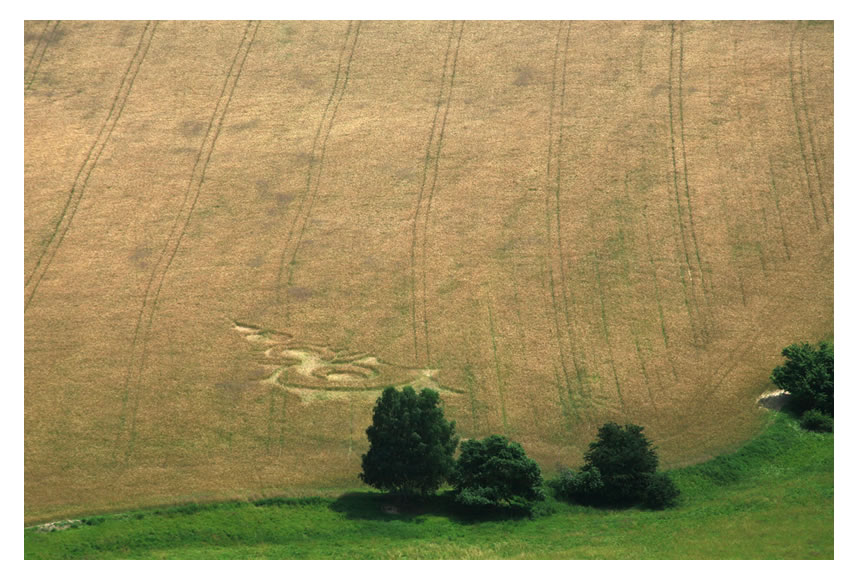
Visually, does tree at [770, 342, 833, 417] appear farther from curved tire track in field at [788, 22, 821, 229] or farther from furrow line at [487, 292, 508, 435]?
furrow line at [487, 292, 508, 435]

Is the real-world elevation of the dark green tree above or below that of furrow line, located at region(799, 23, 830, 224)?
below

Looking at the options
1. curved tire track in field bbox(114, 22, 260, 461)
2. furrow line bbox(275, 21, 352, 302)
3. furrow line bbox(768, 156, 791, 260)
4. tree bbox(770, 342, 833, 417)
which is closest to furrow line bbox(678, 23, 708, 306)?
furrow line bbox(768, 156, 791, 260)

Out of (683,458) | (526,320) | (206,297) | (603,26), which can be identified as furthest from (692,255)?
(206,297)

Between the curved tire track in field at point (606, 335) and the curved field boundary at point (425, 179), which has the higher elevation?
the curved field boundary at point (425, 179)

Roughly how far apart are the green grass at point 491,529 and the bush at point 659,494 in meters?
0.64

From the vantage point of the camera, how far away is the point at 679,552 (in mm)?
44406

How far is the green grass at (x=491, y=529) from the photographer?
1790 inches

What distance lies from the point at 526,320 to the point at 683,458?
1392 centimetres

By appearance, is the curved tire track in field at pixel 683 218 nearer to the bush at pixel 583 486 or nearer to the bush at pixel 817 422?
the bush at pixel 817 422

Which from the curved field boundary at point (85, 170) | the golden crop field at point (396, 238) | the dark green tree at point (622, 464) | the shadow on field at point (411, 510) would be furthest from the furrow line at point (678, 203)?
the curved field boundary at point (85, 170)

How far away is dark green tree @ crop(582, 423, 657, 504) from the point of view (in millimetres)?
52406

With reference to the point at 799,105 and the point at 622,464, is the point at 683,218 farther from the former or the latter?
the point at 622,464

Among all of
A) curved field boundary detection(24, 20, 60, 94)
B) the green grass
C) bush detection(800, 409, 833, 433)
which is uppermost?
curved field boundary detection(24, 20, 60, 94)

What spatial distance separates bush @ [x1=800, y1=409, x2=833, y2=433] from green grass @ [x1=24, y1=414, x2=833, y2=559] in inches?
137
